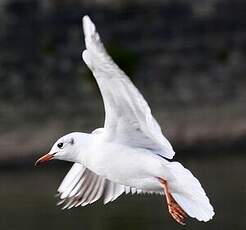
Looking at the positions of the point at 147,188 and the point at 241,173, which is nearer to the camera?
the point at 147,188

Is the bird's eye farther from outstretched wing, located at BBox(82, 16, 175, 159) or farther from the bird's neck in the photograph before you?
outstretched wing, located at BBox(82, 16, 175, 159)

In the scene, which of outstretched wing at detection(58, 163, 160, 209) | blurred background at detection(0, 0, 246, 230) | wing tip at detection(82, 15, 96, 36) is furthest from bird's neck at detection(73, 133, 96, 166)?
blurred background at detection(0, 0, 246, 230)

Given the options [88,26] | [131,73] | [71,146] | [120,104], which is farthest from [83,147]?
[131,73]

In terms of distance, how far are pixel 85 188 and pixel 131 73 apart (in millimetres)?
7648

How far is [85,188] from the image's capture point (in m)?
9.03

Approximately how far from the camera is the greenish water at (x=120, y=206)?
11125 mm

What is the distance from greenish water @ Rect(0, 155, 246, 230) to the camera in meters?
11.1

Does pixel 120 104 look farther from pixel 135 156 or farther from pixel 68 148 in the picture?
pixel 68 148

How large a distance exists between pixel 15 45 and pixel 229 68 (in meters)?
2.61

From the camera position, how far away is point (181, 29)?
1709 cm

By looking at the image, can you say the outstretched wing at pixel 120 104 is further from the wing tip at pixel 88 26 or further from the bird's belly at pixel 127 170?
the bird's belly at pixel 127 170

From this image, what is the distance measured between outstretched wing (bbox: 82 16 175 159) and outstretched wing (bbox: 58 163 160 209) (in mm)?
724

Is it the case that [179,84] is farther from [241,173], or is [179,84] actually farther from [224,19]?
[241,173]


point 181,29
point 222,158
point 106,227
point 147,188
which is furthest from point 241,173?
point 147,188
